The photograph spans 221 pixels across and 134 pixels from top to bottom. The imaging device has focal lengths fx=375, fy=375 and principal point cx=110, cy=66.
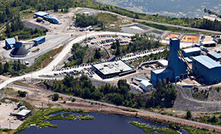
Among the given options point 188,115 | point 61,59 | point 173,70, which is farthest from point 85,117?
point 61,59

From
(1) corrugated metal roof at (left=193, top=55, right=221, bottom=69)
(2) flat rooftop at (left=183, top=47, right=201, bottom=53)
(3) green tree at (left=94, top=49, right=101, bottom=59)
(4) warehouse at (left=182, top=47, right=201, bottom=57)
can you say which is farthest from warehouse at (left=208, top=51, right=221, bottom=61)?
(3) green tree at (left=94, top=49, right=101, bottom=59)

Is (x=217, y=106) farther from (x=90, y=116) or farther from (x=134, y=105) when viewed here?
(x=90, y=116)

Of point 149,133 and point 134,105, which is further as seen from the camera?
point 134,105

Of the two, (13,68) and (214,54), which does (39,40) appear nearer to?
(13,68)

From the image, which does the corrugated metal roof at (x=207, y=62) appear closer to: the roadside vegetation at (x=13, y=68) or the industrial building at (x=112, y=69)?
the industrial building at (x=112, y=69)

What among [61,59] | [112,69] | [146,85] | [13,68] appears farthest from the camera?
[61,59]

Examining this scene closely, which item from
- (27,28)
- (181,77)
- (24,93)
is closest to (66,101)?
(24,93)
